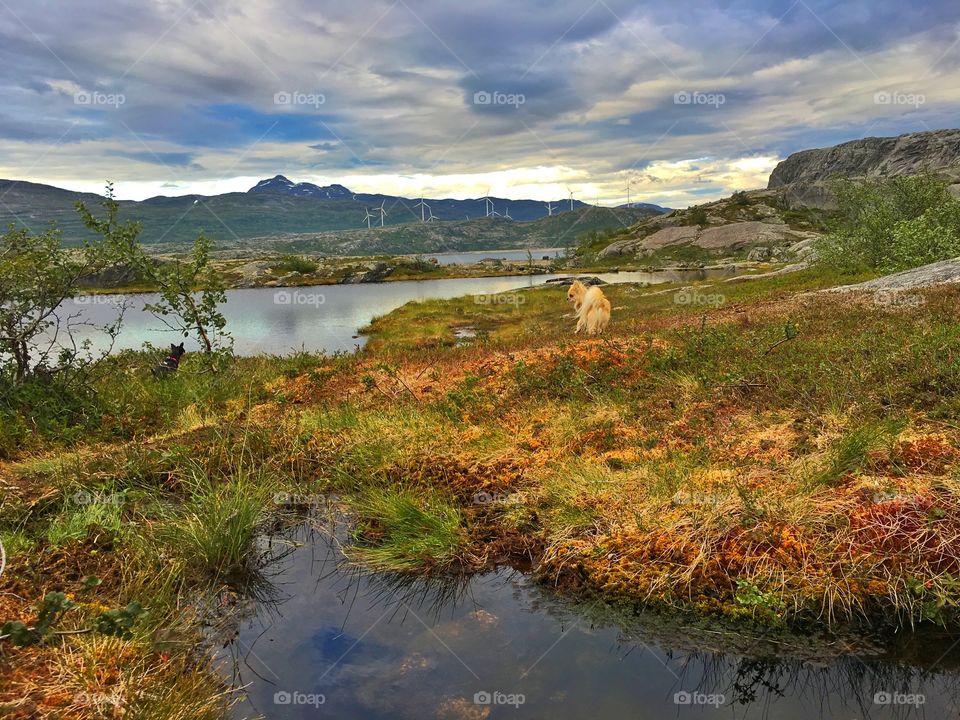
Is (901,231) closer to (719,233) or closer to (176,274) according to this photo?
(176,274)

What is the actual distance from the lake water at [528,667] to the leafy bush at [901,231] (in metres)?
33.1

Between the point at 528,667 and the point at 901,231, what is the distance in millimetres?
36390

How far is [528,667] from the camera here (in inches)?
251

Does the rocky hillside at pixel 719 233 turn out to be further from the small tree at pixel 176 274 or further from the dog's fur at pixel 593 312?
the small tree at pixel 176 274

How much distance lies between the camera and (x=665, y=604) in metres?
7.33

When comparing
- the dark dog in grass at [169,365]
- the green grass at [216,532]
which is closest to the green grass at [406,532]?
the green grass at [216,532]

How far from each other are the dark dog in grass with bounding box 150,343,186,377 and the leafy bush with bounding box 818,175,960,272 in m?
36.7

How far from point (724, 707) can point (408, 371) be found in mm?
14529

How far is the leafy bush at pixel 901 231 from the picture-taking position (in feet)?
104

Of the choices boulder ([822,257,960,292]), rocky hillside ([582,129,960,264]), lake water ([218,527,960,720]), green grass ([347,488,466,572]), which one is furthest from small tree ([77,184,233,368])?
rocky hillside ([582,129,960,264])

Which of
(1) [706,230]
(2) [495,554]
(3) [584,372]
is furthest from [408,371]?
(1) [706,230]

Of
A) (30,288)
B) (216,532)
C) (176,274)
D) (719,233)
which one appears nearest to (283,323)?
(176,274)

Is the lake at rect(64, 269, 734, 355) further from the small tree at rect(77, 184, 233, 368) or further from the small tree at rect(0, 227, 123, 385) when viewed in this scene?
the small tree at rect(0, 227, 123, 385)

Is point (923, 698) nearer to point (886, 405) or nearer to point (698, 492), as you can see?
point (698, 492)
